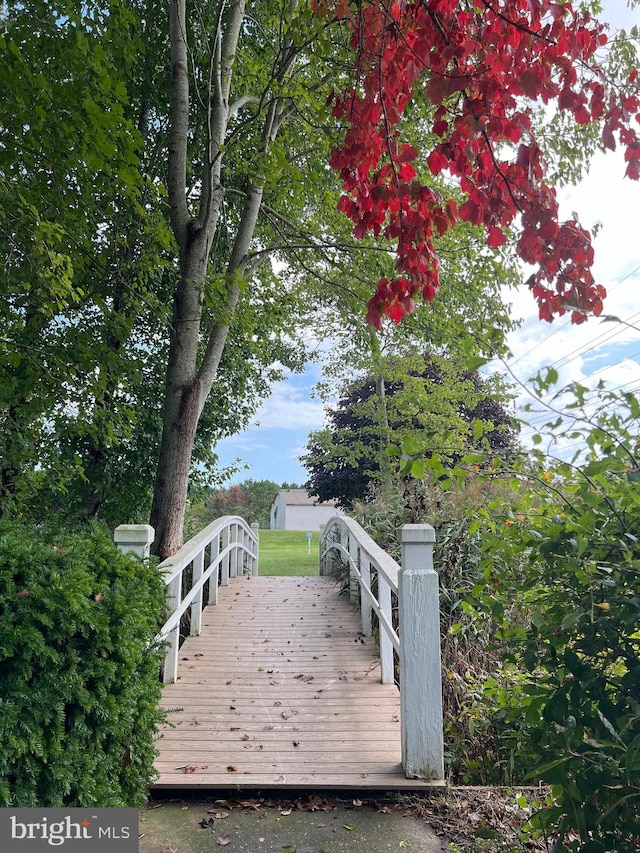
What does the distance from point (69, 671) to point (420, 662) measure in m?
1.98

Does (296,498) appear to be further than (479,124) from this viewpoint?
Yes

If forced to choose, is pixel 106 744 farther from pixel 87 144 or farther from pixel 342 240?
pixel 342 240

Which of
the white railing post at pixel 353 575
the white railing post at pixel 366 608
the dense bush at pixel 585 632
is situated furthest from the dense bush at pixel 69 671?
the white railing post at pixel 353 575

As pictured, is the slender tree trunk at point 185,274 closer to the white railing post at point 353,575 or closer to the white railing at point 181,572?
the white railing at point 181,572

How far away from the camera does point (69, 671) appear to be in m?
2.13

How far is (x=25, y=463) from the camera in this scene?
6441 millimetres

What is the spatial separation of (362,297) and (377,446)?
666 cm

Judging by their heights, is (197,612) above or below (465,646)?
above

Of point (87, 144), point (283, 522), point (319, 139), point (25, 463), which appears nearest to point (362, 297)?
point (319, 139)

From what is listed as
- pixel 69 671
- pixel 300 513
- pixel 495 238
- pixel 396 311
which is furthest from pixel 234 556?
pixel 300 513

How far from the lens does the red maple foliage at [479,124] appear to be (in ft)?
6.81

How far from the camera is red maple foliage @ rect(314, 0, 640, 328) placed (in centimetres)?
208

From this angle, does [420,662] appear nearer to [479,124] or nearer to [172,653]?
[172,653]

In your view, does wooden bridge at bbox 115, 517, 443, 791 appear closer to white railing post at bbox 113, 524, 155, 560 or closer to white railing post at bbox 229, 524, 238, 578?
white railing post at bbox 113, 524, 155, 560
